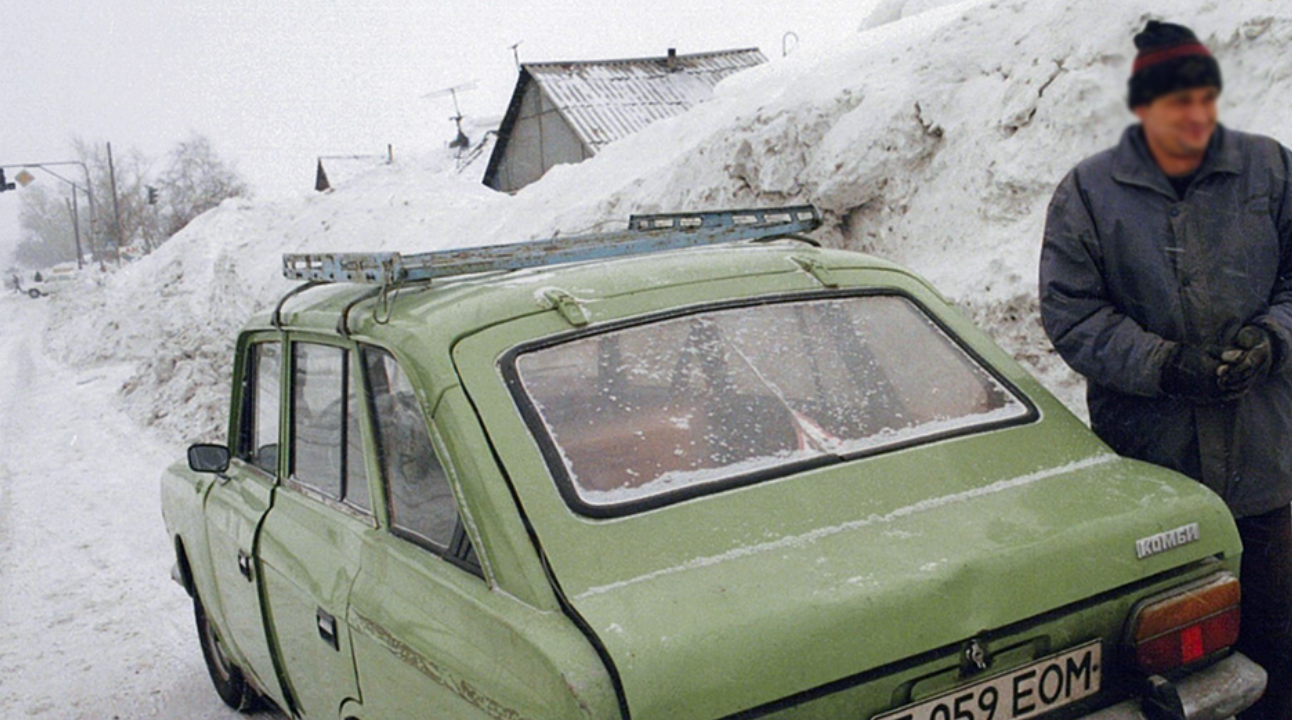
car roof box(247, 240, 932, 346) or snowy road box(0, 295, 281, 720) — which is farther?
snowy road box(0, 295, 281, 720)

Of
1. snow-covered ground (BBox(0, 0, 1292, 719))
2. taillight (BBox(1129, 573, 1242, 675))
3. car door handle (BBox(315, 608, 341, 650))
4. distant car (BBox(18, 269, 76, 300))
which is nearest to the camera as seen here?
taillight (BBox(1129, 573, 1242, 675))

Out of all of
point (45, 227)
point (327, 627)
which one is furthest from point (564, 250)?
point (45, 227)

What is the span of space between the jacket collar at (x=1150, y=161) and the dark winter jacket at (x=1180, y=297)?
0.7 inches

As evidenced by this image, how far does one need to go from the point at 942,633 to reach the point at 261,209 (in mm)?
20318

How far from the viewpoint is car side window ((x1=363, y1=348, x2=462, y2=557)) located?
2.48 m

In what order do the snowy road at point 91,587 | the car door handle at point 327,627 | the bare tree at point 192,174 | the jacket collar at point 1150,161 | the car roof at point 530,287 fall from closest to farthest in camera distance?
the jacket collar at point 1150,161, the car roof at point 530,287, the car door handle at point 327,627, the snowy road at point 91,587, the bare tree at point 192,174

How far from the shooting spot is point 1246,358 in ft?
8.13

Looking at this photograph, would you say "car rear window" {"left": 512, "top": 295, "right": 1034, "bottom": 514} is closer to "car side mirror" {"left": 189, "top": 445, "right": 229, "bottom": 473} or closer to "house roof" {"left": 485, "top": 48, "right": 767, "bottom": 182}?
"car side mirror" {"left": 189, "top": 445, "right": 229, "bottom": 473}

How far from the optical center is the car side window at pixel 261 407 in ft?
12.1

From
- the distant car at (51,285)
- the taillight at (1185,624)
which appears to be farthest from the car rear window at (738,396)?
the distant car at (51,285)

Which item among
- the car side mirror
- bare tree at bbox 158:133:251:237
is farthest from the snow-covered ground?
bare tree at bbox 158:133:251:237

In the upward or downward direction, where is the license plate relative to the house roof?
downward

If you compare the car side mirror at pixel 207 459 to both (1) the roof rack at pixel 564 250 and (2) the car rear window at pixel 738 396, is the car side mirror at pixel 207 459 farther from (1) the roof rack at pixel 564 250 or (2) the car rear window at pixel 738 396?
(2) the car rear window at pixel 738 396

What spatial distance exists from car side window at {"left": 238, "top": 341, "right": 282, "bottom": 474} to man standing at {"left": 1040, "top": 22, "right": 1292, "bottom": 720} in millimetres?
2368
